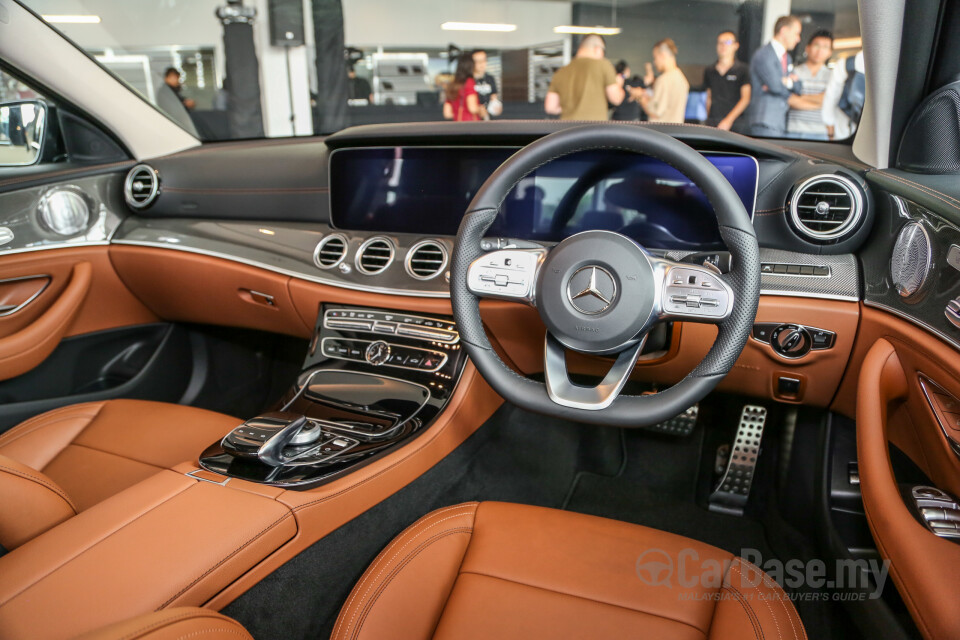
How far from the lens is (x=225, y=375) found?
2410 millimetres

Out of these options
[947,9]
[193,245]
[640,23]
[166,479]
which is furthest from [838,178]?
[640,23]

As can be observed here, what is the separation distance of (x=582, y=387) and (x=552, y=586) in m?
0.33

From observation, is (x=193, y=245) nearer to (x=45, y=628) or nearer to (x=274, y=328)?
(x=274, y=328)

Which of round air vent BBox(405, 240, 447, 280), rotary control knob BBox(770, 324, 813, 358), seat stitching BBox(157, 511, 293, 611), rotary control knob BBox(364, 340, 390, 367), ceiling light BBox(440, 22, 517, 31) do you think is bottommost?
seat stitching BBox(157, 511, 293, 611)

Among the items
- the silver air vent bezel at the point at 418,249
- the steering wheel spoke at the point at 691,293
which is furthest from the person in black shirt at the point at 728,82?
the steering wheel spoke at the point at 691,293

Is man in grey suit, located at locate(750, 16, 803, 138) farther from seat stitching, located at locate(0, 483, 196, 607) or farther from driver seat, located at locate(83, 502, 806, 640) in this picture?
seat stitching, located at locate(0, 483, 196, 607)

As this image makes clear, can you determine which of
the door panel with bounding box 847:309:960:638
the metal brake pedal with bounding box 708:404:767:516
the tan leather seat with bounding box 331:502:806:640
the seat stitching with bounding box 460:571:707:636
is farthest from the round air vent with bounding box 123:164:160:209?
the door panel with bounding box 847:309:960:638

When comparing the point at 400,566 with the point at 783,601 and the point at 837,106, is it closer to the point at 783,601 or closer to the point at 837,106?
the point at 783,601

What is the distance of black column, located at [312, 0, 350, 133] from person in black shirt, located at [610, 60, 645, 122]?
217cm

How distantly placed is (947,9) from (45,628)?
5.70 ft

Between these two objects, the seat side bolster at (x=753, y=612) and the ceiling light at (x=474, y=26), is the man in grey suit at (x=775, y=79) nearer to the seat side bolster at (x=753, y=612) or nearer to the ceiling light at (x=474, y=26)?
the seat side bolster at (x=753, y=612)

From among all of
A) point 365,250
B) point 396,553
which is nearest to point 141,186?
point 365,250

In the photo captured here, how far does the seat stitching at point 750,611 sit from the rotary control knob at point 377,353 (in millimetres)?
918

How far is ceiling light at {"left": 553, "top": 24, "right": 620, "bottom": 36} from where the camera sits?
448 centimetres
